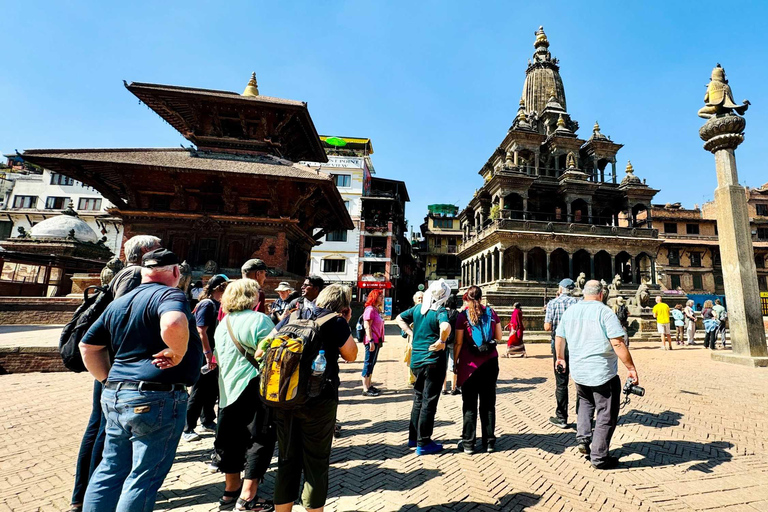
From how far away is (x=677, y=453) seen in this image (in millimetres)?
4242

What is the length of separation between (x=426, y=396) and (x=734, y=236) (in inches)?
505

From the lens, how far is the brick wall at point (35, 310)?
46.9 ft

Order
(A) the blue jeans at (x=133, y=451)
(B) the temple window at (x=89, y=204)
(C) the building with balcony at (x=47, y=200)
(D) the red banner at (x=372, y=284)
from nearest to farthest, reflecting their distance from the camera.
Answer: (A) the blue jeans at (x=133, y=451), (D) the red banner at (x=372, y=284), (C) the building with balcony at (x=47, y=200), (B) the temple window at (x=89, y=204)

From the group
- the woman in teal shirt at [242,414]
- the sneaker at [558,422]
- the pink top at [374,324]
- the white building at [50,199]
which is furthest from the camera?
the white building at [50,199]

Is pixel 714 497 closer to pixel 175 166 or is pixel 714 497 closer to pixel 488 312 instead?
pixel 488 312

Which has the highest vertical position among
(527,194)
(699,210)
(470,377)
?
(699,210)

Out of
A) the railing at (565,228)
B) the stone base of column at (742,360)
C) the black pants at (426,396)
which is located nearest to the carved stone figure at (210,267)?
the black pants at (426,396)

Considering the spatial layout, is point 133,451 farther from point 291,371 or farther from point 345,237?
point 345,237

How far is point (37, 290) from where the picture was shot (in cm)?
1894

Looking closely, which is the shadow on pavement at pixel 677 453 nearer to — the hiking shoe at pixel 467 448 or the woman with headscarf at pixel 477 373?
the woman with headscarf at pixel 477 373

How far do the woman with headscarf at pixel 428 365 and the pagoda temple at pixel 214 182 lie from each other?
1171cm

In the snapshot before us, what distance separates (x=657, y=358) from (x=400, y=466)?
11.9m

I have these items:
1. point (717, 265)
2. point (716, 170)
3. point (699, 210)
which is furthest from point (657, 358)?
point (699, 210)

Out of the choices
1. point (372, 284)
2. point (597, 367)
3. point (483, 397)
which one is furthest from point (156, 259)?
point (372, 284)
